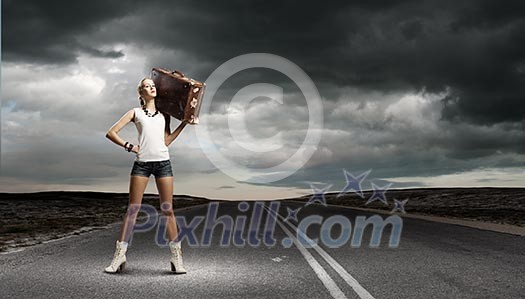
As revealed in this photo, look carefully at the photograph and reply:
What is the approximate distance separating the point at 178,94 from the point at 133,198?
1.34 metres

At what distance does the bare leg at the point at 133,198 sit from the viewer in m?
6.67

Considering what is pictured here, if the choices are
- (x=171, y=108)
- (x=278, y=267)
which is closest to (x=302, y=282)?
(x=278, y=267)

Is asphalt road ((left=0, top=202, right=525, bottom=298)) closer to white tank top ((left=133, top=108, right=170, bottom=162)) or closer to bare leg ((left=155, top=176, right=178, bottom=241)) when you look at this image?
bare leg ((left=155, top=176, right=178, bottom=241))

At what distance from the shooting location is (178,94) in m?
6.43

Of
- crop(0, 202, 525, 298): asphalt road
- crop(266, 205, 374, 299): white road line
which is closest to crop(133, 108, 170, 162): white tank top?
crop(0, 202, 525, 298): asphalt road

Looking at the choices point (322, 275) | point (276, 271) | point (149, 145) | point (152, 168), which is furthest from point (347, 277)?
point (149, 145)

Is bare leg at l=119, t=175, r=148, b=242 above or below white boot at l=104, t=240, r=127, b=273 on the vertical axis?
above

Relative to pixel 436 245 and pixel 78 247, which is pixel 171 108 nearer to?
pixel 78 247

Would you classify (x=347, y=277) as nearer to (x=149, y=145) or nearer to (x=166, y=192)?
(x=166, y=192)

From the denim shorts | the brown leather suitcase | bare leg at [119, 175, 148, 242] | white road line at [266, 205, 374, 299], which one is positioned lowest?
white road line at [266, 205, 374, 299]

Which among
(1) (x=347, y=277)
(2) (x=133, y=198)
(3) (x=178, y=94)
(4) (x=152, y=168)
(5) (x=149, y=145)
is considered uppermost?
(3) (x=178, y=94)

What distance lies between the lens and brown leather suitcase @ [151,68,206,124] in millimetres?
6312

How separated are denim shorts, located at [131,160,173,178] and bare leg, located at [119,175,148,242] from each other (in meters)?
0.07

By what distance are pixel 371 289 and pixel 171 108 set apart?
9.83 feet
